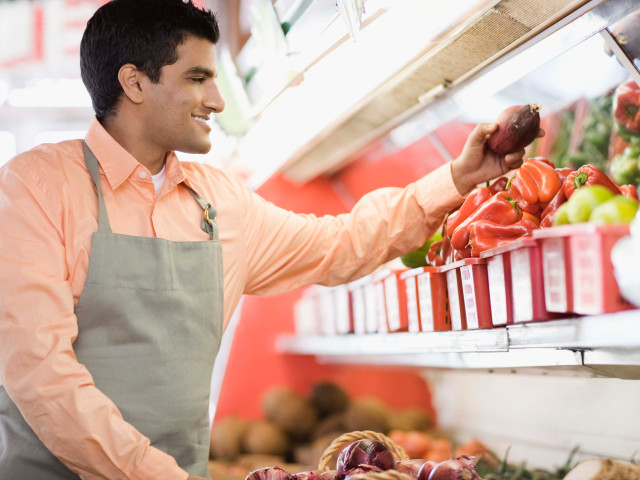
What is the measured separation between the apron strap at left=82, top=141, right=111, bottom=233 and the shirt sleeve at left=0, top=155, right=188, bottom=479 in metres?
0.18

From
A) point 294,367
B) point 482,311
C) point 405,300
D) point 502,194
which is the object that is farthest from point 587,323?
point 294,367

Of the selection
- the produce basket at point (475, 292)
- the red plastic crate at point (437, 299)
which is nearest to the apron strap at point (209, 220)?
the red plastic crate at point (437, 299)

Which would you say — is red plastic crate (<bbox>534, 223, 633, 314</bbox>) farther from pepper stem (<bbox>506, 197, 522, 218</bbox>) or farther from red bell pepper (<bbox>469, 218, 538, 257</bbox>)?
pepper stem (<bbox>506, 197, 522, 218</bbox>)

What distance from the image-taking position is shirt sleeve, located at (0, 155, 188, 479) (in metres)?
1.48

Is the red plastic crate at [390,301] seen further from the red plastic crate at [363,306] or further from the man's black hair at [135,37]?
the man's black hair at [135,37]

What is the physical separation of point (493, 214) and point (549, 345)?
0.44 metres

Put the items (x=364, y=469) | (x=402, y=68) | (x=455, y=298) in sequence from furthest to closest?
(x=402, y=68)
(x=455, y=298)
(x=364, y=469)

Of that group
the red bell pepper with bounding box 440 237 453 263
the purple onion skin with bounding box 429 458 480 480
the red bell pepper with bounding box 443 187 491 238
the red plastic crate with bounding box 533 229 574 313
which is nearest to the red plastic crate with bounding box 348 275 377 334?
the red bell pepper with bounding box 440 237 453 263

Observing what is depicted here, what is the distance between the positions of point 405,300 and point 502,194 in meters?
0.47

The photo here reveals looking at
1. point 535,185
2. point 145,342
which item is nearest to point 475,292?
point 535,185

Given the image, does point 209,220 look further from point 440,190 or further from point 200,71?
point 440,190

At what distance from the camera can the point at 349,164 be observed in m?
3.40

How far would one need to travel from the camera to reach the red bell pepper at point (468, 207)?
5.74 ft

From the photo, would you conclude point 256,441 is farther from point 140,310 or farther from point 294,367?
point 140,310
